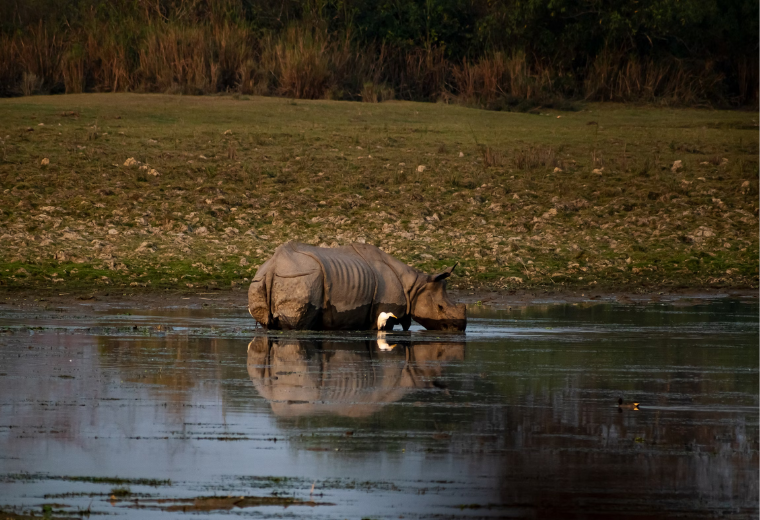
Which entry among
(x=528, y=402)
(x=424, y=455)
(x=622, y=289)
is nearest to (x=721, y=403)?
(x=528, y=402)

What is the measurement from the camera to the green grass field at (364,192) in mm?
15273

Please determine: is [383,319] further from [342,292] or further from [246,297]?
[246,297]

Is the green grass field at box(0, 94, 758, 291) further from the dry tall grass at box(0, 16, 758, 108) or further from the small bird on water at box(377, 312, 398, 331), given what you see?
the small bird on water at box(377, 312, 398, 331)

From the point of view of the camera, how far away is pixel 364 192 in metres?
18.7

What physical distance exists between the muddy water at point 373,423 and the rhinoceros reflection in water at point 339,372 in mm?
27

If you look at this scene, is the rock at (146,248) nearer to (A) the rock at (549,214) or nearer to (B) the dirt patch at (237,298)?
(B) the dirt patch at (237,298)

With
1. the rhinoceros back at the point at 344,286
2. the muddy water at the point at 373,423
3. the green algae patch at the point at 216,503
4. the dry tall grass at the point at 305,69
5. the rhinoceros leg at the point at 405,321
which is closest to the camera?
the green algae patch at the point at 216,503

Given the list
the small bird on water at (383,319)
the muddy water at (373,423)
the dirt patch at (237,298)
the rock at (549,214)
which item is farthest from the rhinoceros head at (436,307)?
the rock at (549,214)

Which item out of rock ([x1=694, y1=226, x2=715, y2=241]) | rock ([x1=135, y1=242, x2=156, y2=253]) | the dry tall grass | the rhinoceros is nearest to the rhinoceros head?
the rhinoceros

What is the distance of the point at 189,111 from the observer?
23.1 meters

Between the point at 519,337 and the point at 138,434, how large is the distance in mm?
4860

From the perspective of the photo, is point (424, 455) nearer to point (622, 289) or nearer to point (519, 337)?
point (519, 337)

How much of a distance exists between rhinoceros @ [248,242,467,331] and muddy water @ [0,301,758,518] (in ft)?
1.26

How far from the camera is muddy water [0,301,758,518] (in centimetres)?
538
